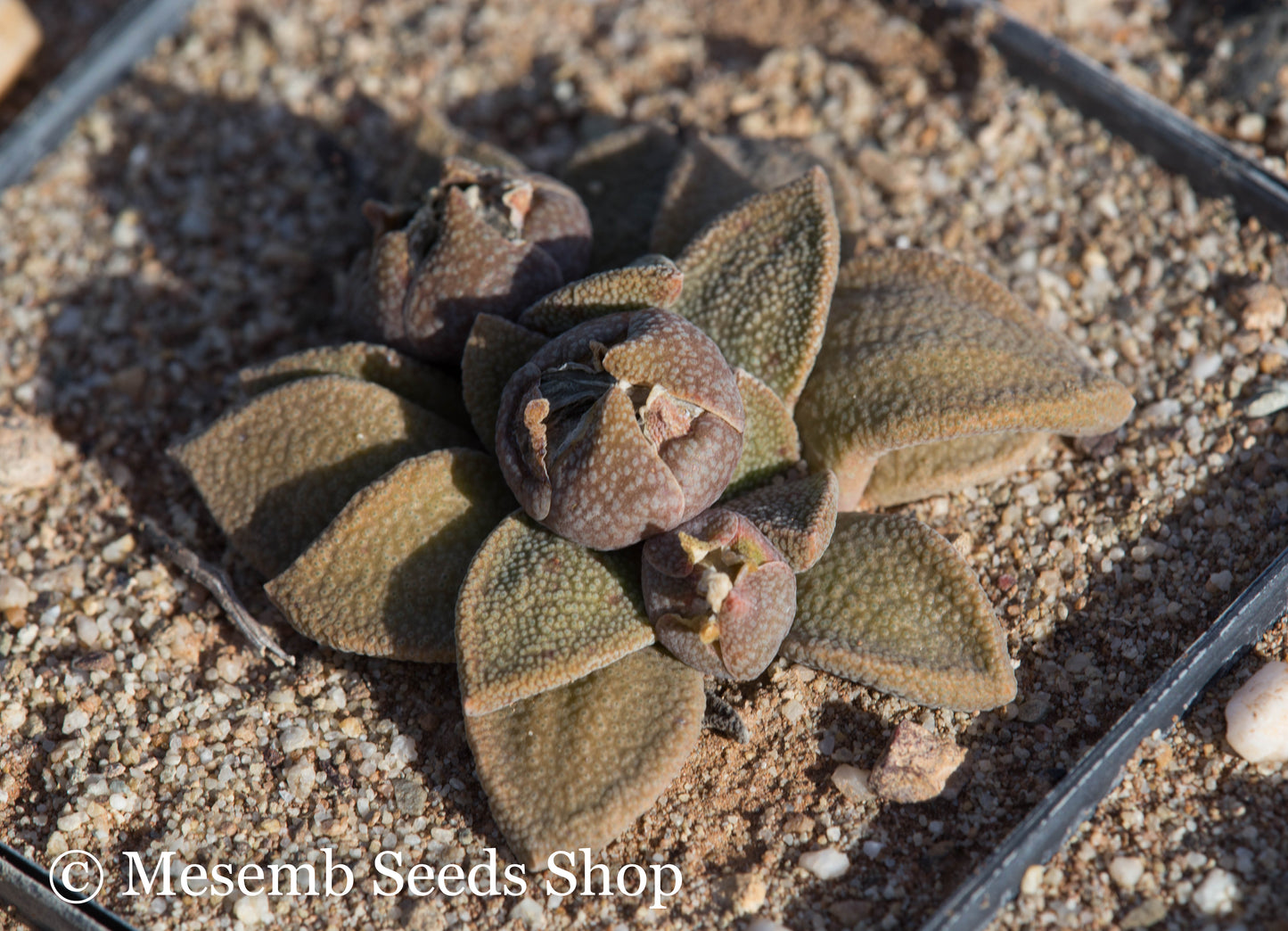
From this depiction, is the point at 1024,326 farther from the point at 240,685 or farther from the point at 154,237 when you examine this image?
the point at 154,237

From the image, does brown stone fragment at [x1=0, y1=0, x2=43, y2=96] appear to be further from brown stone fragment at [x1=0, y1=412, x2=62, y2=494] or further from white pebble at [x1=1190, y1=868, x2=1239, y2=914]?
white pebble at [x1=1190, y1=868, x2=1239, y2=914]

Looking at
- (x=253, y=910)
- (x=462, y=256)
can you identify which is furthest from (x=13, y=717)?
(x=462, y=256)

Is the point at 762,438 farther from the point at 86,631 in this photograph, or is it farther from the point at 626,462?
the point at 86,631

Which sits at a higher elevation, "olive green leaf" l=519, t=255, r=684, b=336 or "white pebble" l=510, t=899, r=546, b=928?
"olive green leaf" l=519, t=255, r=684, b=336

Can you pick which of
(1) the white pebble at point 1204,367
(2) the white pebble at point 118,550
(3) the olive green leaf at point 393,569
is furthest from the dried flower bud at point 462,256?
(1) the white pebble at point 1204,367

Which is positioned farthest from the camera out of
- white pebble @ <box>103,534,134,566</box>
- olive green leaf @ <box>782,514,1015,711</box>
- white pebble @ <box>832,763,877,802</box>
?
white pebble @ <box>103,534,134,566</box>

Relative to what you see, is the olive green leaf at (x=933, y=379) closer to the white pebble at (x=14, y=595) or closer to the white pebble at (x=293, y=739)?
the white pebble at (x=293, y=739)

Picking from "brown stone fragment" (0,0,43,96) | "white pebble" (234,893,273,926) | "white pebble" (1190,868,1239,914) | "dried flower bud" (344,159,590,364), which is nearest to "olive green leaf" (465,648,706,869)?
"white pebble" (234,893,273,926)
